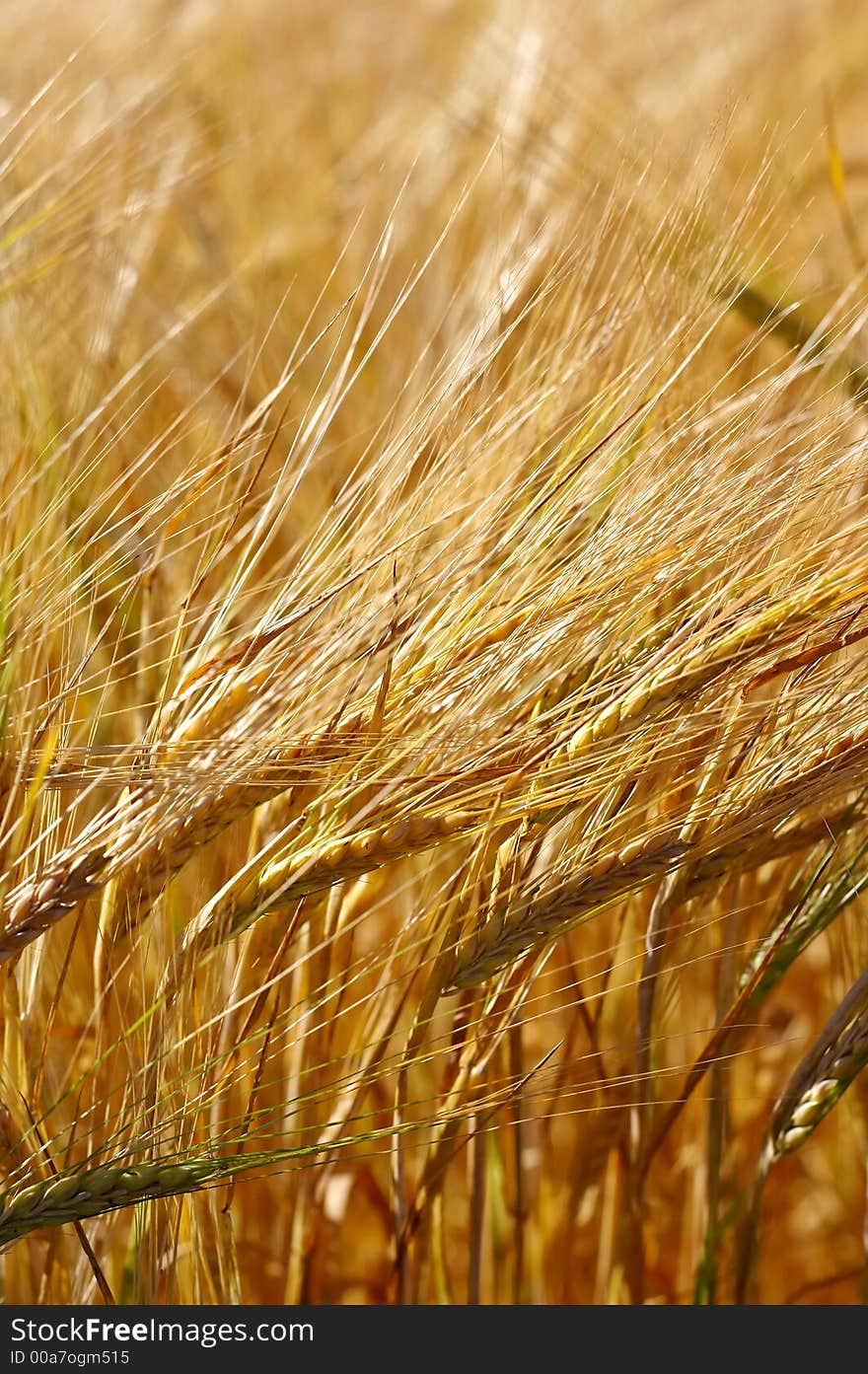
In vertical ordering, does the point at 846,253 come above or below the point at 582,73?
below

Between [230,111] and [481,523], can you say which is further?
[230,111]

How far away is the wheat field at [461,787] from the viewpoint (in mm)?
410

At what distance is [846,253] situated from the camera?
808 mm

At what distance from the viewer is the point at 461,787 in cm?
41

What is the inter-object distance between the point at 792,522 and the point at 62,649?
0.96 feet

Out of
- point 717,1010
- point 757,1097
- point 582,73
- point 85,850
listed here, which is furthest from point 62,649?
point 582,73

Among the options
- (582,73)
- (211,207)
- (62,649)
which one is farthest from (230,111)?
(62,649)

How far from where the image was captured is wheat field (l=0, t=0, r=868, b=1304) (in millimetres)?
410

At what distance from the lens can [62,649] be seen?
1.52 ft
